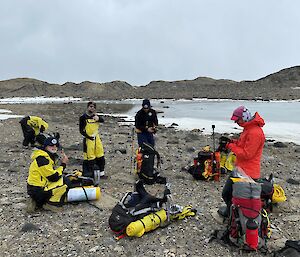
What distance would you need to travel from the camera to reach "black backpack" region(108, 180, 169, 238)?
19.4ft

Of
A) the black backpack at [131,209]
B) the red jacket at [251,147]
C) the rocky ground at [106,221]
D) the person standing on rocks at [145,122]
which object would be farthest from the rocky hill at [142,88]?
the black backpack at [131,209]

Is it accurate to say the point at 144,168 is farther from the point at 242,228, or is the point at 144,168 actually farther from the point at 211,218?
the point at 242,228

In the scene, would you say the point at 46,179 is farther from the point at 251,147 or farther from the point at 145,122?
the point at 251,147

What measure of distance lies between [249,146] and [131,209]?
242 cm

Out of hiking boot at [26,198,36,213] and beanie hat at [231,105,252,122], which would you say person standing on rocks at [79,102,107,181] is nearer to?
A: hiking boot at [26,198,36,213]

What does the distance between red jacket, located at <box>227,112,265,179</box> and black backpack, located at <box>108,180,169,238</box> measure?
1.55 meters

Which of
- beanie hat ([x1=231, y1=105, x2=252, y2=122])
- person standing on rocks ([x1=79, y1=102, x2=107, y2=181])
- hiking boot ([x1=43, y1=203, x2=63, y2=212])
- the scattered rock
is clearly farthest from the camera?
person standing on rocks ([x1=79, y1=102, x2=107, y2=181])

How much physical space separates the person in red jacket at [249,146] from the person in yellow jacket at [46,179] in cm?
335

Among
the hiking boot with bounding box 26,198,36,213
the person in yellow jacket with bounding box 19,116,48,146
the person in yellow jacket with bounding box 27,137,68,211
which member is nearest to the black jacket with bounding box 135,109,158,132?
the person in yellow jacket with bounding box 27,137,68,211

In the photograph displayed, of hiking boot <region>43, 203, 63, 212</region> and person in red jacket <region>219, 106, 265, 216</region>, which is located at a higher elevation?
person in red jacket <region>219, 106, 265, 216</region>

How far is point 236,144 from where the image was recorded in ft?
22.2

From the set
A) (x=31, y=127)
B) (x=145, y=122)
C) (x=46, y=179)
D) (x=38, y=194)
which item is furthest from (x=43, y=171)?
(x=31, y=127)

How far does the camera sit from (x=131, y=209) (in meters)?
6.11

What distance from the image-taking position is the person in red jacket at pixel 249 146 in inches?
243
